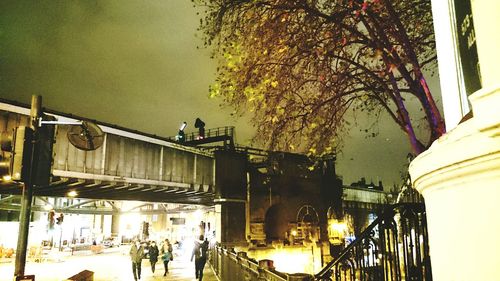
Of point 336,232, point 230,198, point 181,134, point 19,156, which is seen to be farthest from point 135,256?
point 336,232

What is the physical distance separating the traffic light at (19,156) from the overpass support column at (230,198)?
2514cm

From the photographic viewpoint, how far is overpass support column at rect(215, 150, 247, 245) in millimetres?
31125

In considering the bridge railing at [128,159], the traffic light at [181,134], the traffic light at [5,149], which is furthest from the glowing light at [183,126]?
the traffic light at [5,149]

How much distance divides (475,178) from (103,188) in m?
24.2

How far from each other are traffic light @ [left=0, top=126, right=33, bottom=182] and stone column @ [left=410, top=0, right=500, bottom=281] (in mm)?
6499

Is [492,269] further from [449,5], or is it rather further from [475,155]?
[449,5]

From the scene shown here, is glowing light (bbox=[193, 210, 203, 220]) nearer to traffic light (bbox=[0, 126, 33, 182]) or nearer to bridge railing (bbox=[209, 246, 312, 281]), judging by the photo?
bridge railing (bbox=[209, 246, 312, 281])

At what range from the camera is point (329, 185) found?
135 feet

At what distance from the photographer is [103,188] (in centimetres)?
2361

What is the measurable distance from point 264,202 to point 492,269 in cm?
3377

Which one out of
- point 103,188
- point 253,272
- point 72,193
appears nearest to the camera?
point 253,272

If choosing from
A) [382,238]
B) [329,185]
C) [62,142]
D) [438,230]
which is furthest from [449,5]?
[329,185]

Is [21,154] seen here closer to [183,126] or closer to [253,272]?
[253,272]

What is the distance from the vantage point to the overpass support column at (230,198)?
3112cm
